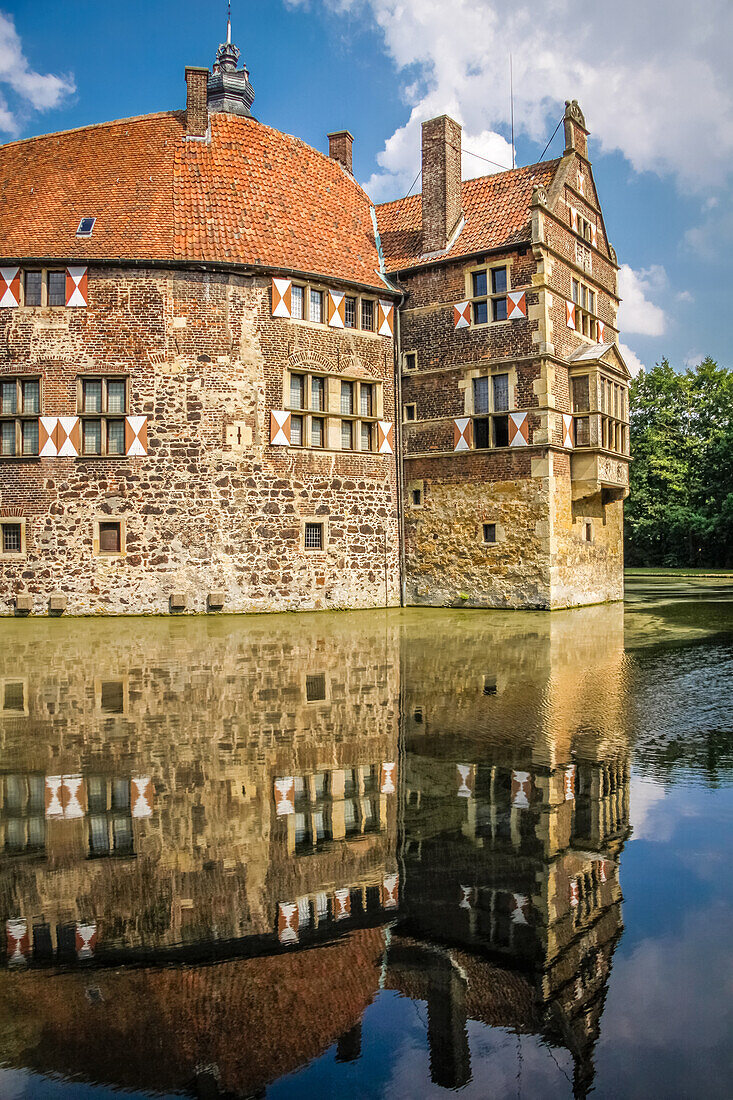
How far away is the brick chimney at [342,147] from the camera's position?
2814 cm

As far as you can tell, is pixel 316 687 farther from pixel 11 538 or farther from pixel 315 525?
pixel 11 538

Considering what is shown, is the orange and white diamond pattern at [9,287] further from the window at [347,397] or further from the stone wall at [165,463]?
the window at [347,397]

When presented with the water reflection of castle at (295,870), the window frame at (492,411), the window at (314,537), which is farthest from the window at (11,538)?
the water reflection of castle at (295,870)

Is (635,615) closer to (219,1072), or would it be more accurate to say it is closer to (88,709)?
(88,709)

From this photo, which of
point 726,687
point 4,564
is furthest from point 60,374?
point 726,687

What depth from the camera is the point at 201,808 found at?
17.2 ft

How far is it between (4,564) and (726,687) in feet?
55.1

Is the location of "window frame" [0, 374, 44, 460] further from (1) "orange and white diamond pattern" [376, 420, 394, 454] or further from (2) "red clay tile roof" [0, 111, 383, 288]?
(1) "orange and white diamond pattern" [376, 420, 394, 454]

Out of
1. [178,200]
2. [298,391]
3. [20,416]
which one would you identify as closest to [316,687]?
[298,391]

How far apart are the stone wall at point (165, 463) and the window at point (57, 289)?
0.27 metres

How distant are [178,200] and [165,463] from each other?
707cm

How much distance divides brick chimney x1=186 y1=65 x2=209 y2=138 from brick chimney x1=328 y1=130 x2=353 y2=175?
18.7 feet

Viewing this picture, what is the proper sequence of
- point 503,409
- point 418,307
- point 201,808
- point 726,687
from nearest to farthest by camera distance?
point 201,808 < point 726,687 < point 503,409 < point 418,307

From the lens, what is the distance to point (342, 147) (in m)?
28.2
